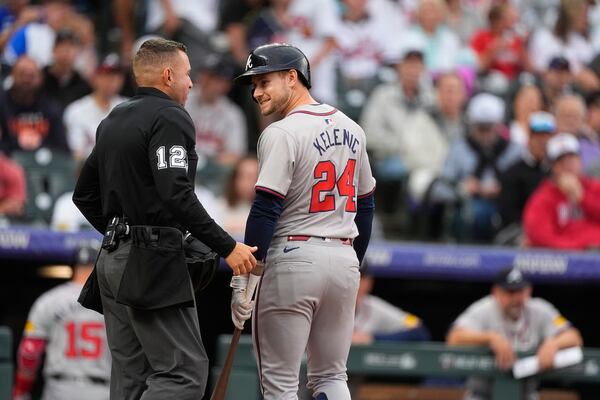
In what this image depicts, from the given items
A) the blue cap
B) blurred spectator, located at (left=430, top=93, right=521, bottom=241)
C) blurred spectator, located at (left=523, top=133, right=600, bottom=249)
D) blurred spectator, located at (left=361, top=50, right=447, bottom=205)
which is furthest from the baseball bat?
the blue cap

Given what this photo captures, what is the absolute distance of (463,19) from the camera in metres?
12.9

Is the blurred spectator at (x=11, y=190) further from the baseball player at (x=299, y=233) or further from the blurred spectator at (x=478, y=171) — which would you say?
the baseball player at (x=299, y=233)

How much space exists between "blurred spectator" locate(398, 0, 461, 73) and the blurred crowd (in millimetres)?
16

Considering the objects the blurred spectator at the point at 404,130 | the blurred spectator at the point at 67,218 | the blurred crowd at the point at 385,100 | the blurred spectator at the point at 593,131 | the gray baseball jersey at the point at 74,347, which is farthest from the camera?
the blurred spectator at the point at 593,131

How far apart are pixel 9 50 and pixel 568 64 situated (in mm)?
5305

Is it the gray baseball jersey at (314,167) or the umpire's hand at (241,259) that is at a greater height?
the gray baseball jersey at (314,167)

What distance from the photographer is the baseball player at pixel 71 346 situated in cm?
755

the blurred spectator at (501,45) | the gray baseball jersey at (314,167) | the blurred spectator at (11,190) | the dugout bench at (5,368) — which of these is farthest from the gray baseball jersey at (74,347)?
the blurred spectator at (501,45)

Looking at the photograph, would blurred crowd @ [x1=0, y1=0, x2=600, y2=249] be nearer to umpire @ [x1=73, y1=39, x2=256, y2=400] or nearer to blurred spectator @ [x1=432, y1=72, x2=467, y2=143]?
blurred spectator @ [x1=432, y1=72, x2=467, y2=143]

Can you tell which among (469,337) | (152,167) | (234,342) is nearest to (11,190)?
(469,337)

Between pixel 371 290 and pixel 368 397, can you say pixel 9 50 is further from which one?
pixel 368 397

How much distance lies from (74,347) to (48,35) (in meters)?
4.15

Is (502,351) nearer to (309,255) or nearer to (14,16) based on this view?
(309,255)

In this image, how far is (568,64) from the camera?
38.9 feet
